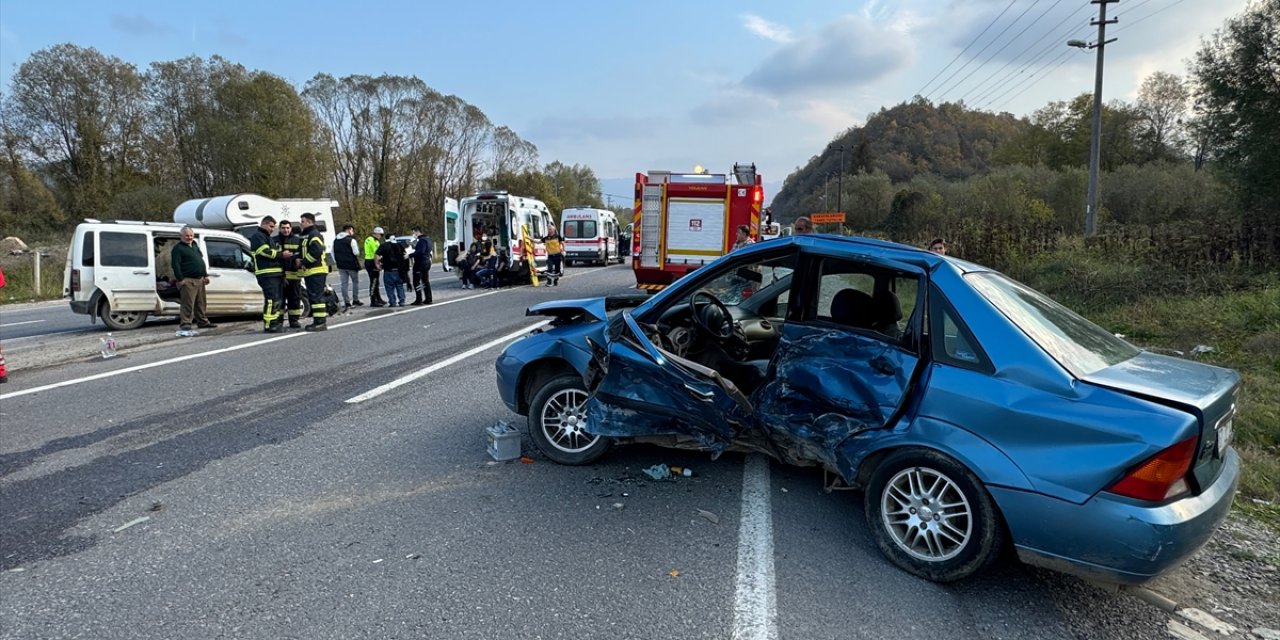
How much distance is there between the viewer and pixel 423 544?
11.6 ft

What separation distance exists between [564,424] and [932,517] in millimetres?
2447

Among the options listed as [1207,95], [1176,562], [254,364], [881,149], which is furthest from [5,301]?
[881,149]

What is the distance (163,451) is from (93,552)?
1.73 m

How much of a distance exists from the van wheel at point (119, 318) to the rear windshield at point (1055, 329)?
1300 centimetres

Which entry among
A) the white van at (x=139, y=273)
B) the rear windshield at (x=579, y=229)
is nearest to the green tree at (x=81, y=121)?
the rear windshield at (x=579, y=229)

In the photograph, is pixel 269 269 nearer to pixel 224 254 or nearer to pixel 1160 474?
pixel 224 254

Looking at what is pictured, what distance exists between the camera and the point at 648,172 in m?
14.0

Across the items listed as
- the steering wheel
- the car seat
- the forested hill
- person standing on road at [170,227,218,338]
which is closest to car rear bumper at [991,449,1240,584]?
the car seat

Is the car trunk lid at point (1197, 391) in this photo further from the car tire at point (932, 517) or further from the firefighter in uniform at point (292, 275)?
the firefighter in uniform at point (292, 275)

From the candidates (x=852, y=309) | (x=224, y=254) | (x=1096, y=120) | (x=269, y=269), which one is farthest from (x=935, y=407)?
(x=1096, y=120)

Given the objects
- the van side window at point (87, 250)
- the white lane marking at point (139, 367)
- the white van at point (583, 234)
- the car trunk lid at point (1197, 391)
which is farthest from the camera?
the white van at point (583, 234)

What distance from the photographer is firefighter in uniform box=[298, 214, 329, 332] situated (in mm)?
10648

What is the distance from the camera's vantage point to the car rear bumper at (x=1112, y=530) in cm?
261

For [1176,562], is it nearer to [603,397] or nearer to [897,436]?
[897,436]
